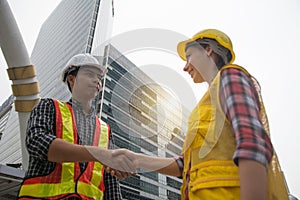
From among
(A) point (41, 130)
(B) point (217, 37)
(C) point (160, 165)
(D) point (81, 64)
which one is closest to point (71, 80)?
(D) point (81, 64)

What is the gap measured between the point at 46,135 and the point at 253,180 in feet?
4.90

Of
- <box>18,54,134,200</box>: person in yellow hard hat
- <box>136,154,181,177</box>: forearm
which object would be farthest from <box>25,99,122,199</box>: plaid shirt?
<box>136,154,181,177</box>: forearm

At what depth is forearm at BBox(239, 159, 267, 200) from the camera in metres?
0.97

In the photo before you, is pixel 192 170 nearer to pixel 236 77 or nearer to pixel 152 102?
pixel 236 77

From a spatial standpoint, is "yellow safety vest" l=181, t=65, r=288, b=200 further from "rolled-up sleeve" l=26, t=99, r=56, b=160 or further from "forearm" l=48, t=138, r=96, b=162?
"rolled-up sleeve" l=26, t=99, r=56, b=160

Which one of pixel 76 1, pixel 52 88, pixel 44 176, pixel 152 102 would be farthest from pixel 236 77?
pixel 76 1

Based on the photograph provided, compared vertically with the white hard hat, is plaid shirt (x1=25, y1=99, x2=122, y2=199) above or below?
below

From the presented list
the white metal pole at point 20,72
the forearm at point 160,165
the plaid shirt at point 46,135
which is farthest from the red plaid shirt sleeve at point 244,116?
the white metal pole at point 20,72

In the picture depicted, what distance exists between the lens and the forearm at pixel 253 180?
0.97 meters

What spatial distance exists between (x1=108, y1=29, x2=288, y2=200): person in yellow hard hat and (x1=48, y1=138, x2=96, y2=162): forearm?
74cm

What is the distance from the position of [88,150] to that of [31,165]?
0.56m

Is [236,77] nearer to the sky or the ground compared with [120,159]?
nearer to the sky

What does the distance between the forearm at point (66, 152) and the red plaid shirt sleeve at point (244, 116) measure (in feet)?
3.46

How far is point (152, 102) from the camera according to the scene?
162ft
